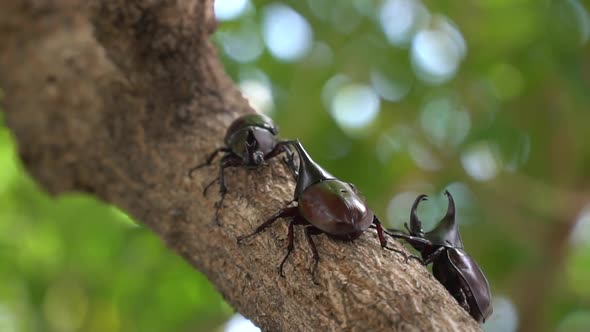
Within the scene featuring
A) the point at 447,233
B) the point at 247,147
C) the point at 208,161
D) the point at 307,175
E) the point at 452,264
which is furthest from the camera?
the point at 208,161

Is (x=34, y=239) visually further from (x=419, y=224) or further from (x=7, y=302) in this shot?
(x=419, y=224)

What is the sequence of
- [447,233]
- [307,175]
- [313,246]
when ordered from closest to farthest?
[313,246], [307,175], [447,233]

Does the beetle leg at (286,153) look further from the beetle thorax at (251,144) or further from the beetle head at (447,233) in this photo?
the beetle head at (447,233)

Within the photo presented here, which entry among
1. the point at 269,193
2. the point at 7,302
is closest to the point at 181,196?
the point at 269,193

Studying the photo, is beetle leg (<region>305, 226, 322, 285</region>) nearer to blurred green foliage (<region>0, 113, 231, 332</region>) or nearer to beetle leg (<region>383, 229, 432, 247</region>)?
beetle leg (<region>383, 229, 432, 247</region>)

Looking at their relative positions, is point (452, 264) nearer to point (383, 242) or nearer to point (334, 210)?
point (383, 242)

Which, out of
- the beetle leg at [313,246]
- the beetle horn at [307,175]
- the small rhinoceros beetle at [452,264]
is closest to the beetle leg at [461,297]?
the small rhinoceros beetle at [452,264]

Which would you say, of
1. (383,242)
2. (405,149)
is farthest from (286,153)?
(405,149)

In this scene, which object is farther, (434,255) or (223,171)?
(223,171)
